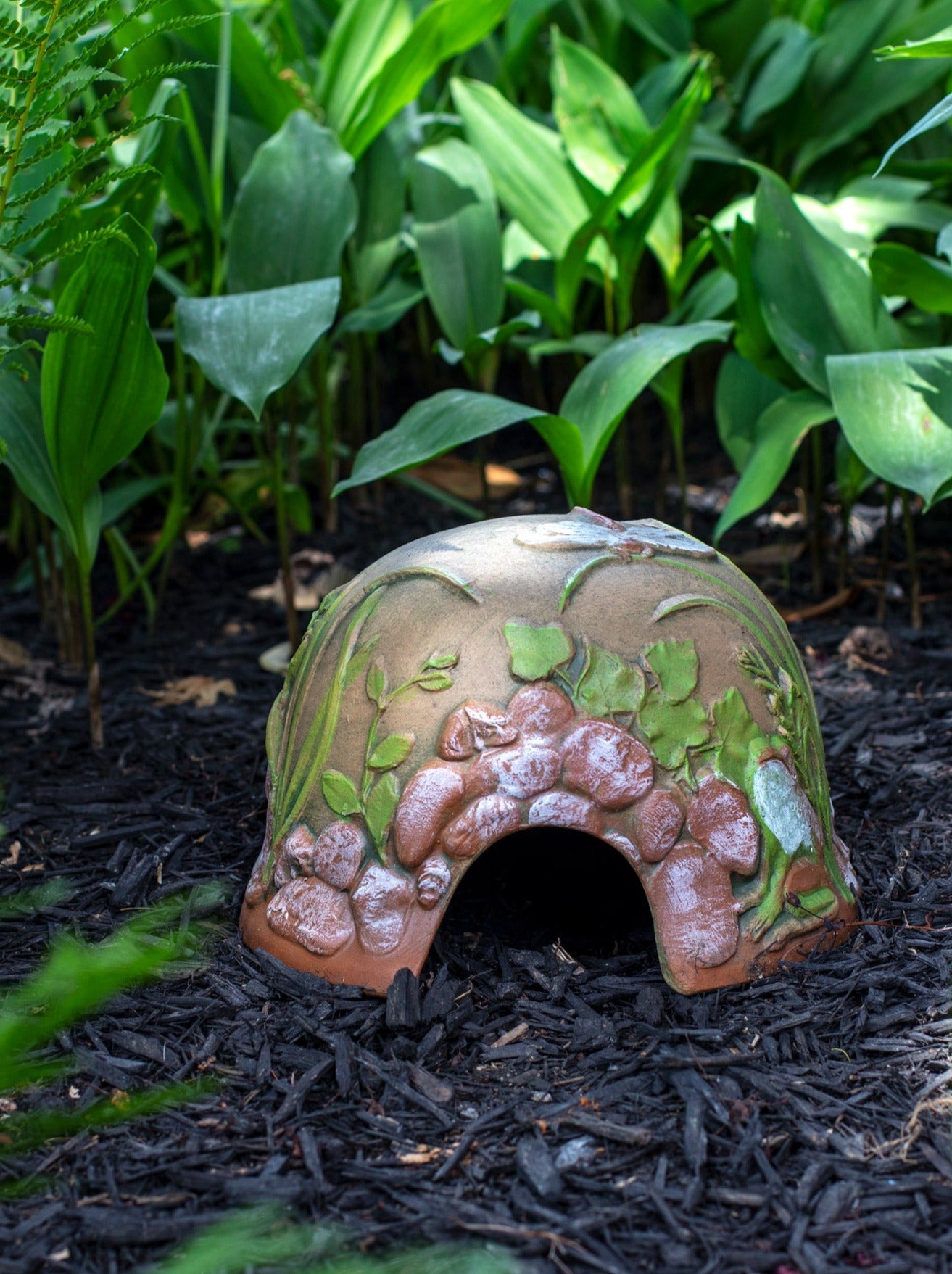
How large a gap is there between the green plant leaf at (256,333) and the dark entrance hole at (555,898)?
77 centimetres

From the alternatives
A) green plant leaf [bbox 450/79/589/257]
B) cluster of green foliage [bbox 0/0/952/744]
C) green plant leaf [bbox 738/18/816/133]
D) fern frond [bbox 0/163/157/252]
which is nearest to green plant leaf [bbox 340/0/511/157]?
cluster of green foliage [bbox 0/0/952/744]

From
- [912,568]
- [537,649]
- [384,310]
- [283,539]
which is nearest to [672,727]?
[537,649]

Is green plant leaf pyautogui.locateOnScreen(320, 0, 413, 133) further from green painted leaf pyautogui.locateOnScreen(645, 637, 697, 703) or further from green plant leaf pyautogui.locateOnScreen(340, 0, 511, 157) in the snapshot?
green painted leaf pyautogui.locateOnScreen(645, 637, 697, 703)

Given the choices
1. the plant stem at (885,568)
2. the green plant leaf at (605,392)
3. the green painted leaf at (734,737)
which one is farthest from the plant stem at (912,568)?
the green painted leaf at (734,737)

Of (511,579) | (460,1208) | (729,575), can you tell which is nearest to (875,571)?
(729,575)

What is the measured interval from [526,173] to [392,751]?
1825 mm

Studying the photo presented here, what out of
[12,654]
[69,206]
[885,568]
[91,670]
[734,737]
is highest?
[69,206]

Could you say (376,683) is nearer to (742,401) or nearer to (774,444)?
(774,444)

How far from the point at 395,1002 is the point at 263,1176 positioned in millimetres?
267

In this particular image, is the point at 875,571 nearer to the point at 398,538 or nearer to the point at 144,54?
the point at 398,538

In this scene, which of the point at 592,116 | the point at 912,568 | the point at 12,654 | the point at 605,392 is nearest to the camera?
A: the point at 605,392

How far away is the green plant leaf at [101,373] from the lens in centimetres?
190

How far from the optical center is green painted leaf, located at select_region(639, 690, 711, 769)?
4.62 feet

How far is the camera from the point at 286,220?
2.46 metres
